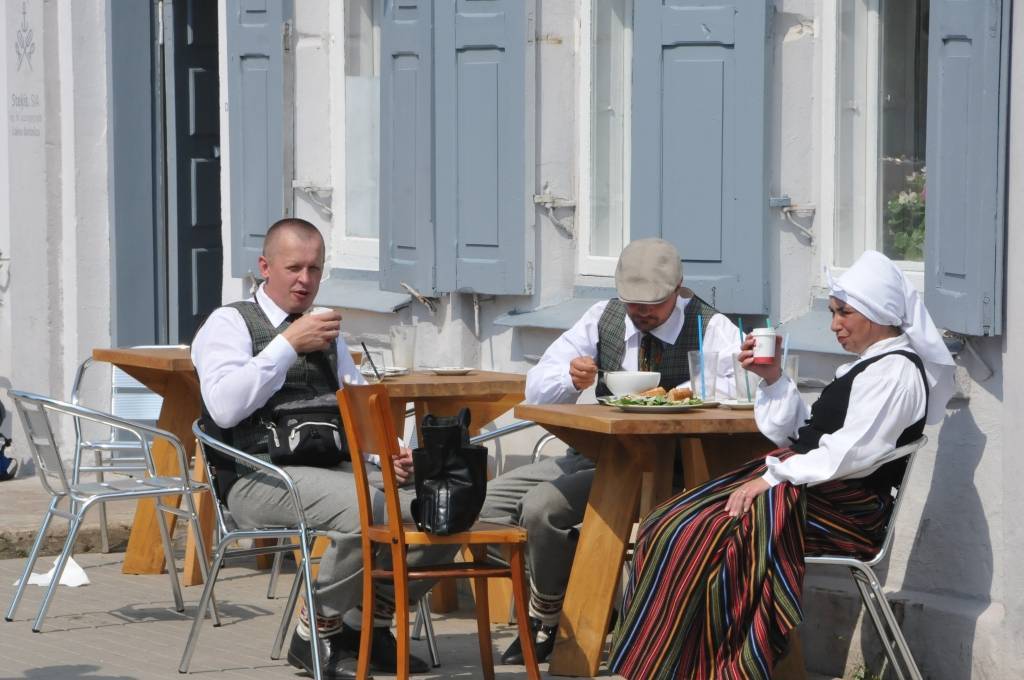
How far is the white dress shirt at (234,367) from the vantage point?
5.99m

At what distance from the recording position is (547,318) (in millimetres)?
7844

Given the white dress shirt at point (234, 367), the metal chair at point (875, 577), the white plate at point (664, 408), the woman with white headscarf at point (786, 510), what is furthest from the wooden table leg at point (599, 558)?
the white dress shirt at point (234, 367)

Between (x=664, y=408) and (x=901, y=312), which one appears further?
(x=664, y=408)

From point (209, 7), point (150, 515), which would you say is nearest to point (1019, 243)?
point (150, 515)

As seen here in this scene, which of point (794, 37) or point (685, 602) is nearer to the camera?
point (685, 602)

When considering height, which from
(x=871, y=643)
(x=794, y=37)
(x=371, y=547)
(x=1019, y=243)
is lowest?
(x=871, y=643)

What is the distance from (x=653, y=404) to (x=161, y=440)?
2.74 m

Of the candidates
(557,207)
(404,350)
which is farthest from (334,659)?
(557,207)

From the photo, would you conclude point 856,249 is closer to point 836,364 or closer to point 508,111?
point 836,364

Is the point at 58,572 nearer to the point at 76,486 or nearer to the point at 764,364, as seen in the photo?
the point at 76,486

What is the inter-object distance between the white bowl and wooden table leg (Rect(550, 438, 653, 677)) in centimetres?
21

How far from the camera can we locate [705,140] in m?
7.12

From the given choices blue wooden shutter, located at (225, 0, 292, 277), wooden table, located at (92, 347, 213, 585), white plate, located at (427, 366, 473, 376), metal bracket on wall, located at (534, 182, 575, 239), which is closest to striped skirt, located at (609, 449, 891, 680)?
white plate, located at (427, 366, 473, 376)

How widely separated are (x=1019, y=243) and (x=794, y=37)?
5.31 feet
